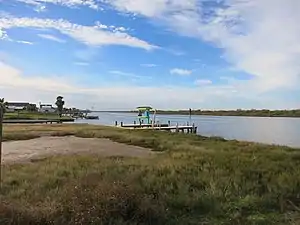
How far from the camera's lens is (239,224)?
6234 millimetres

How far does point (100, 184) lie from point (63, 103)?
10215 cm

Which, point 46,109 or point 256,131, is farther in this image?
point 46,109

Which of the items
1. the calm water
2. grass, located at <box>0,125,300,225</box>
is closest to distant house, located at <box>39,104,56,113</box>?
the calm water

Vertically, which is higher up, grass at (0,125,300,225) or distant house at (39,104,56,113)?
distant house at (39,104,56,113)

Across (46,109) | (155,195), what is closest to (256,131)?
(155,195)

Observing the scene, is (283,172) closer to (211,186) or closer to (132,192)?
(211,186)

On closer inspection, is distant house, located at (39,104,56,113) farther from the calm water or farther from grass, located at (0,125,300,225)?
grass, located at (0,125,300,225)

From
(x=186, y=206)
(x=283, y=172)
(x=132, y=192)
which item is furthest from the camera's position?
(x=283, y=172)

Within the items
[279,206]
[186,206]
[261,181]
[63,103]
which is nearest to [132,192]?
[186,206]

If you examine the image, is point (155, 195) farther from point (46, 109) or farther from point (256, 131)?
point (46, 109)

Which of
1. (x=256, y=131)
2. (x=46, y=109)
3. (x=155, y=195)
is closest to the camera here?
(x=155, y=195)

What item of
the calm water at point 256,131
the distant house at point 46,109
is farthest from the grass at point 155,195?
the distant house at point 46,109

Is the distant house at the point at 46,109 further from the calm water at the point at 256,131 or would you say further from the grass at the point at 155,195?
the grass at the point at 155,195

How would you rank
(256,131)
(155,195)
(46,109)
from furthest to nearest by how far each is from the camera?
(46,109) < (256,131) < (155,195)
